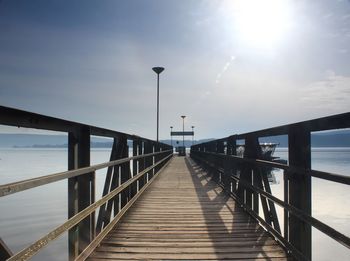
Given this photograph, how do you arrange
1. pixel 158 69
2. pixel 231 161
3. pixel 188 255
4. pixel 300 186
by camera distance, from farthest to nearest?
1. pixel 158 69
2. pixel 231 161
3. pixel 188 255
4. pixel 300 186

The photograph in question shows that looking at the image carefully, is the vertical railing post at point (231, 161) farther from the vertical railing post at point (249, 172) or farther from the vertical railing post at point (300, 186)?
the vertical railing post at point (300, 186)

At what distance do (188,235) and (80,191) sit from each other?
1.80 meters

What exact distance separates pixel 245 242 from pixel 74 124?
263cm

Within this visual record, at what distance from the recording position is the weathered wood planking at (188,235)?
13.1 feet

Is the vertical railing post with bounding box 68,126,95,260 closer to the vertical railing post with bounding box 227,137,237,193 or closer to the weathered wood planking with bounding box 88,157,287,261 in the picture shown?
the weathered wood planking with bounding box 88,157,287,261

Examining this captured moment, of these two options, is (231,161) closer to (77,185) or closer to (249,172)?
(249,172)

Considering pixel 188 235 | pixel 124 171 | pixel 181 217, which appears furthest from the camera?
pixel 124 171

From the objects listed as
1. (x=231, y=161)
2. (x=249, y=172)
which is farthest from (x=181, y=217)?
(x=231, y=161)

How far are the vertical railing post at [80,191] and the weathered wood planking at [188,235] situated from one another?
27cm

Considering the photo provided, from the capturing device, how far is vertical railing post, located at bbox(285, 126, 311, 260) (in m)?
3.42

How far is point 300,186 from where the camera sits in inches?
139

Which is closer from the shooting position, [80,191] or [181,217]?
[80,191]

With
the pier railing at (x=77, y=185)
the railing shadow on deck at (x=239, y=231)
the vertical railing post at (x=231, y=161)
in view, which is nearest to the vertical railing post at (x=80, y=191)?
the pier railing at (x=77, y=185)

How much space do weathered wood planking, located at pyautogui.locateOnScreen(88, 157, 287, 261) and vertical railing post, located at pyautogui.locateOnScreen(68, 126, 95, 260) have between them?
275 millimetres
